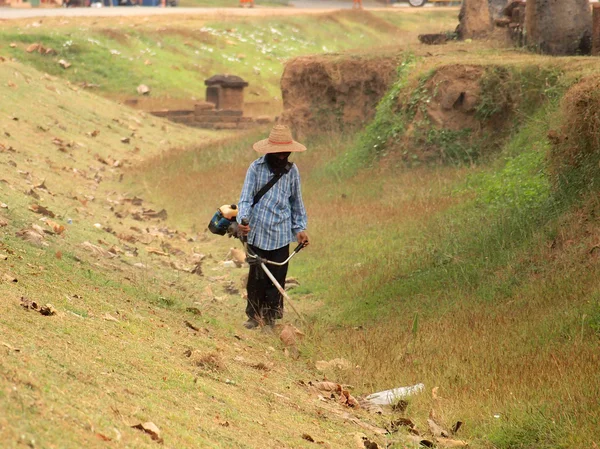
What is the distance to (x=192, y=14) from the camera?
37.7m

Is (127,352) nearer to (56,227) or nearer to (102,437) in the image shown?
(102,437)

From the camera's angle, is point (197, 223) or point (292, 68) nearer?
point (197, 223)

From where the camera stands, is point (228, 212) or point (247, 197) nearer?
point (247, 197)

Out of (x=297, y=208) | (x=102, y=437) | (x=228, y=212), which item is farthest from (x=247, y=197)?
(x=102, y=437)

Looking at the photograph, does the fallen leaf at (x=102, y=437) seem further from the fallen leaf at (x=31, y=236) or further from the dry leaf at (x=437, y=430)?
the fallen leaf at (x=31, y=236)

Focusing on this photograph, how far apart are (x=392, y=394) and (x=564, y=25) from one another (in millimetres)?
9337

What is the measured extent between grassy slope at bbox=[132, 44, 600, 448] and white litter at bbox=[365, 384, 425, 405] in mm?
160

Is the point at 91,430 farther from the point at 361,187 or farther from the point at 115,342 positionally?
the point at 361,187

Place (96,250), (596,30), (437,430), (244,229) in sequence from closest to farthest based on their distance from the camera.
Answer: (437,430), (244,229), (96,250), (596,30)

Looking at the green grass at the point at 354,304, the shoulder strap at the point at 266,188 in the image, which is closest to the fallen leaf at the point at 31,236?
the green grass at the point at 354,304

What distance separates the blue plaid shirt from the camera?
28.3ft

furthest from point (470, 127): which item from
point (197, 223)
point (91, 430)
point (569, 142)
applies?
point (91, 430)

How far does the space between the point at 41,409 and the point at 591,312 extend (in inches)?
165

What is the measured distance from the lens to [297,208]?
8.85 metres
